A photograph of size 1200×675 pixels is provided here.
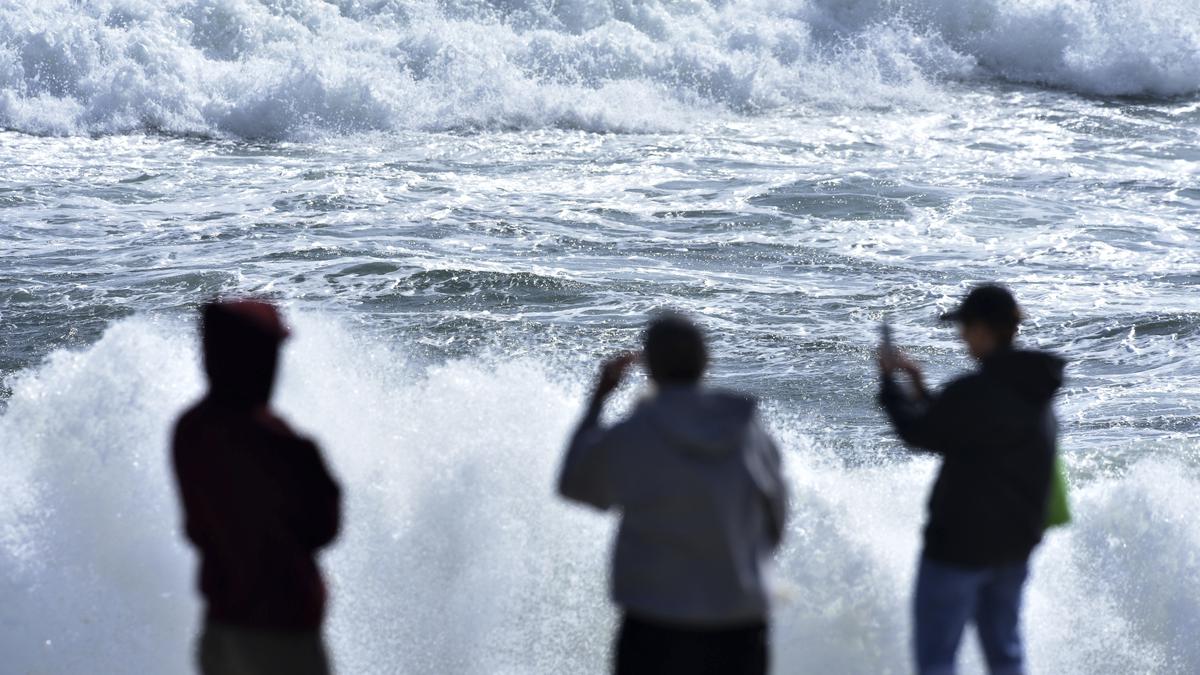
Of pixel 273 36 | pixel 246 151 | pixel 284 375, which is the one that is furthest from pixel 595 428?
pixel 273 36

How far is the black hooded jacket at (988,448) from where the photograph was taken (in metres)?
4.03

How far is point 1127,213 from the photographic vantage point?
51.0 feet

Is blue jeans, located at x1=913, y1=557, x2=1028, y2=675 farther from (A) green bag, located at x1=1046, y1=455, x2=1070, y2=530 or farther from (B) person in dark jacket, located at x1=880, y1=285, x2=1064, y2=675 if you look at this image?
(A) green bag, located at x1=1046, y1=455, x2=1070, y2=530

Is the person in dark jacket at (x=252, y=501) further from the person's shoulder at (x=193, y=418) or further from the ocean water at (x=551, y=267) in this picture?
the ocean water at (x=551, y=267)

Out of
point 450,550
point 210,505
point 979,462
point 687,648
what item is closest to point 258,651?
point 210,505

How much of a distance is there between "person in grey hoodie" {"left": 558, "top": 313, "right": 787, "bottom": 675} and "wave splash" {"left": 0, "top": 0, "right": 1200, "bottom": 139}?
1682 cm

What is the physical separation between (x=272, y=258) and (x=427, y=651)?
288 inches

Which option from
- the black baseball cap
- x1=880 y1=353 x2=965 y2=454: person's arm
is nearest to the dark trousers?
x1=880 y1=353 x2=965 y2=454: person's arm

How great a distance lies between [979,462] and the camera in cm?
407

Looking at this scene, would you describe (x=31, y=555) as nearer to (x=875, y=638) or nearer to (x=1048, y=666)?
(x=875, y=638)

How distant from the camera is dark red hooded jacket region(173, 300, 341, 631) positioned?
3273mm

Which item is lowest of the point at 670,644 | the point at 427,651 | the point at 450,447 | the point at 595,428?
the point at 427,651

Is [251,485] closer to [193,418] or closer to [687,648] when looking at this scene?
[193,418]

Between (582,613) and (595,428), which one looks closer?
(595,428)
